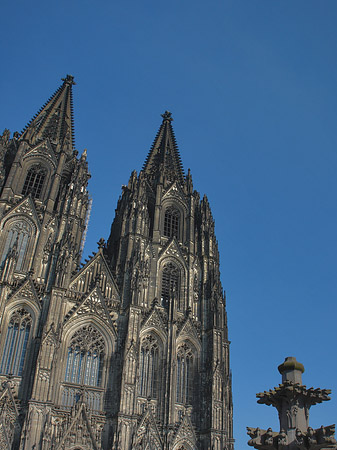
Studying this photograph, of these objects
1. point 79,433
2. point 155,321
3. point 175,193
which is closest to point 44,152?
point 175,193

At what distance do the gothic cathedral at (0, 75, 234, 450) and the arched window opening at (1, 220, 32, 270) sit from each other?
0.08 metres

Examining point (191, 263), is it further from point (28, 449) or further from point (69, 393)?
point (28, 449)

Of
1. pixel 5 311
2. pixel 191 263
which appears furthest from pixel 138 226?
pixel 5 311

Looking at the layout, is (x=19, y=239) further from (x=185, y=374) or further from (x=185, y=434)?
(x=185, y=434)

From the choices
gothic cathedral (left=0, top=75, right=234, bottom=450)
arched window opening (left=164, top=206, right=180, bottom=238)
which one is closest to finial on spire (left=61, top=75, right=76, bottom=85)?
gothic cathedral (left=0, top=75, right=234, bottom=450)

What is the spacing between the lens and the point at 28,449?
25.2m

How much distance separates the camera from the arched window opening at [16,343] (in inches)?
1100

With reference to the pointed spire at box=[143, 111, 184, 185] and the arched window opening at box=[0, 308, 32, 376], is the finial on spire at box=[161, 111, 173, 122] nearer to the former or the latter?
the pointed spire at box=[143, 111, 184, 185]

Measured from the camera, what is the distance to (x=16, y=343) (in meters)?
28.8

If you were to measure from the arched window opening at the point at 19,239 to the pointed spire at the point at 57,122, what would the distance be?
336 inches

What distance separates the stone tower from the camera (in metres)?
11.8

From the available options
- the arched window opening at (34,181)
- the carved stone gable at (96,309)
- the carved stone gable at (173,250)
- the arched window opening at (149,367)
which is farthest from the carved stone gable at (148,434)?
the arched window opening at (34,181)

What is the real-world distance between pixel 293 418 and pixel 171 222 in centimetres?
2865

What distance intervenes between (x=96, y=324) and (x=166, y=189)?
15.1m
